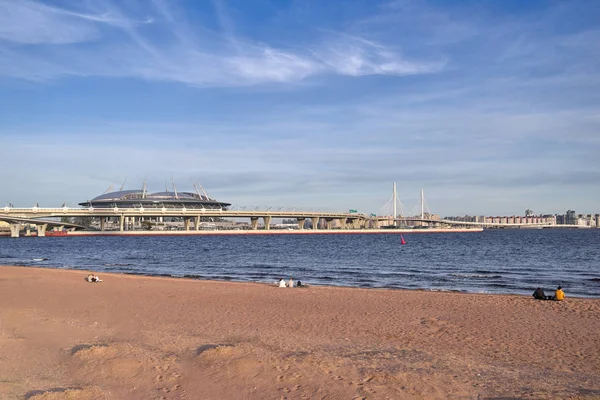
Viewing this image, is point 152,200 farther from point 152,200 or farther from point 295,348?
point 295,348

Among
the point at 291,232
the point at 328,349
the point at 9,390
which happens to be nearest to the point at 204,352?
the point at 328,349

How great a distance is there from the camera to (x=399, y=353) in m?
10.4

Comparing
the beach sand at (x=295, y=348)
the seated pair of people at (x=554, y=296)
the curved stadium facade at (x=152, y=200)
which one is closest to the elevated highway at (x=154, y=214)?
the curved stadium facade at (x=152, y=200)

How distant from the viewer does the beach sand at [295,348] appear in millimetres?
8102

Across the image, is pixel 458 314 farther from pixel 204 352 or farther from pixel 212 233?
pixel 212 233

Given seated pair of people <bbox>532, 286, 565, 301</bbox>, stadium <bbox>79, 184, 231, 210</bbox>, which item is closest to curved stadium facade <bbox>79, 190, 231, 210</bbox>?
stadium <bbox>79, 184, 231, 210</bbox>

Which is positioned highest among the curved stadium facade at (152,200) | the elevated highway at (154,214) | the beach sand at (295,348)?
the curved stadium facade at (152,200)

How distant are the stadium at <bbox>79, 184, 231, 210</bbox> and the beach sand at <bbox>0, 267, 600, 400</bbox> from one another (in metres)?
154

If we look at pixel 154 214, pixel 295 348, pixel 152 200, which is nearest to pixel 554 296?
pixel 295 348

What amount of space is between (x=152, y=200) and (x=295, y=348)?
17417 centimetres

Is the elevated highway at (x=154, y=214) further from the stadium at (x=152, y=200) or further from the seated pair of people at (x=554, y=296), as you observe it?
the seated pair of people at (x=554, y=296)

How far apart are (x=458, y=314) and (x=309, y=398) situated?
29.0 feet

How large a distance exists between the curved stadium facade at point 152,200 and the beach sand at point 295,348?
6206 inches

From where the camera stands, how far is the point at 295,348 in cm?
1075
